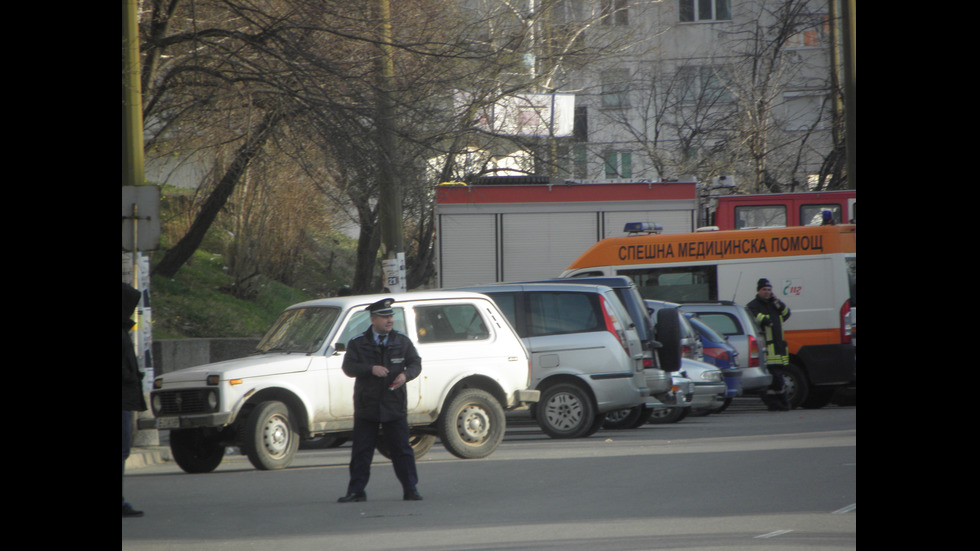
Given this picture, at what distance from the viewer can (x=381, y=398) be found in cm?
921

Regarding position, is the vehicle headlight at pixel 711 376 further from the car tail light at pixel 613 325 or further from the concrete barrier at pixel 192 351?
the concrete barrier at pixel 192 351

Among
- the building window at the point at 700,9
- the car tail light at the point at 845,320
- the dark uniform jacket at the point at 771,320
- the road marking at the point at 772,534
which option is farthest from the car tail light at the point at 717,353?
the building window at the point at 700,9

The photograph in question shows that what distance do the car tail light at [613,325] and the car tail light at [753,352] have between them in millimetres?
4153

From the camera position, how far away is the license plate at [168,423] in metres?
10.9

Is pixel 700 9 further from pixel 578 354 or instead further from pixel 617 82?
pixel 578 354

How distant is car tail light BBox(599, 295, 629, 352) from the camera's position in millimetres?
13984

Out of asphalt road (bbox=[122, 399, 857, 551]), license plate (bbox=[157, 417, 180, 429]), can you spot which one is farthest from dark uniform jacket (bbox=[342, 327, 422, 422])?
license plate (bbox=[157, 417, 180, 429])

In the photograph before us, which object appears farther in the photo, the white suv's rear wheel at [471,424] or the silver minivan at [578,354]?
the silver minivan at [578,354]

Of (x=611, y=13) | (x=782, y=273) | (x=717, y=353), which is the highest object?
(x=611, y=13)

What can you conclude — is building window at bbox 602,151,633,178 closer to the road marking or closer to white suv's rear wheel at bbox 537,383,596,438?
white suv's rear wheel at bbox 537,383,596,438

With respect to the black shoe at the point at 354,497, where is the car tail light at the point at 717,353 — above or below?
above

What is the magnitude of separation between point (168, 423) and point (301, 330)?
63.8 inches

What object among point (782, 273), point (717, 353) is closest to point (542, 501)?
point (717, 353)
